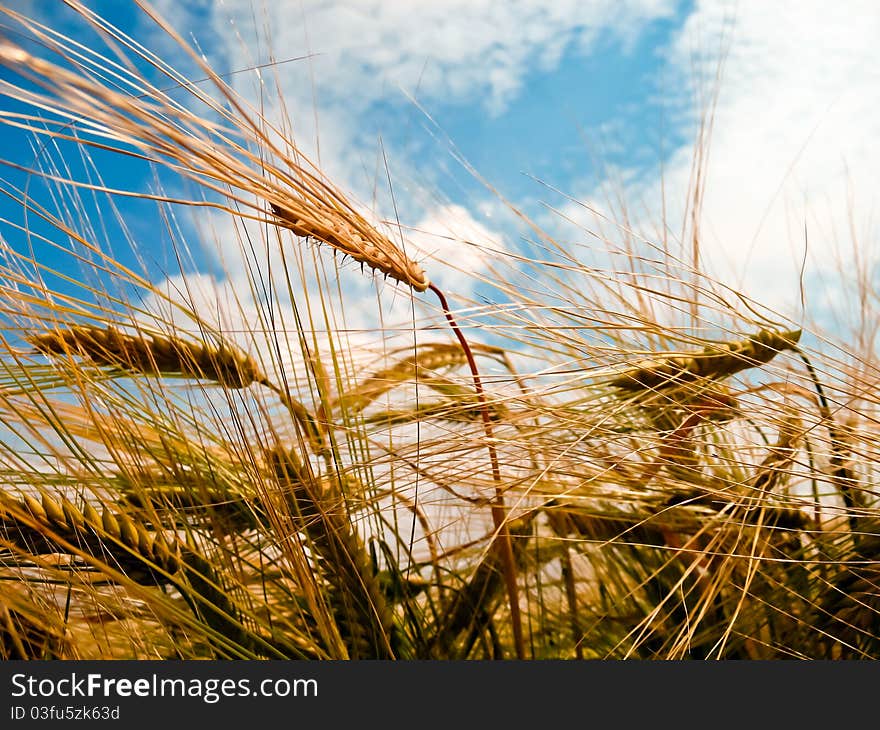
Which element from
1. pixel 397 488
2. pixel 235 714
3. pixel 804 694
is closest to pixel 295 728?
pixel 235 714

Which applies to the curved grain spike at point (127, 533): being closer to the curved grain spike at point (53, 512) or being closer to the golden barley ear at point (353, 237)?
the curved grain spike at point (53, 512)

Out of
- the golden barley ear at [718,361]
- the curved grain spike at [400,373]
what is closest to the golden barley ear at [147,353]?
the curved grain spike at [400,373]

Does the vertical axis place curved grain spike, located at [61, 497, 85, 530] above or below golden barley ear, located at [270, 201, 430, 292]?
below

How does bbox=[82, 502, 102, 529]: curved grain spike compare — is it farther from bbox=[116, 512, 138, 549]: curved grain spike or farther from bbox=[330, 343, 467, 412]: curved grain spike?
bbox=[330, 343, 467, 412]: curved grain spike

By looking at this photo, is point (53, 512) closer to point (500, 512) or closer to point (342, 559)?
point (342, 559)

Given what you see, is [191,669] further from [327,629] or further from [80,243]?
[80,243]

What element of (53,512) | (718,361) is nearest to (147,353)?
(53,512)

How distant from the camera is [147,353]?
1.78 feet

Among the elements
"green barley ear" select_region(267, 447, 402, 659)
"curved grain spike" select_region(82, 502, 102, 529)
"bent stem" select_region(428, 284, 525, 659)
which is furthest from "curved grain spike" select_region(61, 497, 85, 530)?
"bent stem" select_region(428, 284, 525, 659)

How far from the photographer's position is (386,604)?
535 mm

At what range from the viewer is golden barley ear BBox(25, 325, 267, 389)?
0.53 metres

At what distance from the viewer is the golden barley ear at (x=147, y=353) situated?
1.73ft

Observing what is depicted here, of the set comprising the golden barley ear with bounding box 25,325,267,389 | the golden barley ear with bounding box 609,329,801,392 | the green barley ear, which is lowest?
the green barley ear

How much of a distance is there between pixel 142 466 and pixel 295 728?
203 millimetres
